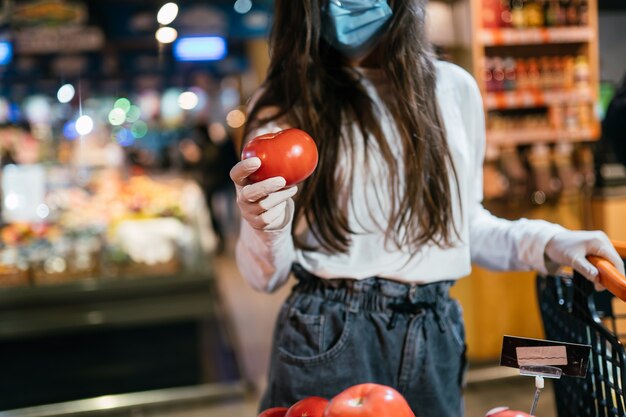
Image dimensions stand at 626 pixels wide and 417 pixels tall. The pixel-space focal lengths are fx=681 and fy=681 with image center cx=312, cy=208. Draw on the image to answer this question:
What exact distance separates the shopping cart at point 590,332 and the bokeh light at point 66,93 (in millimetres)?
4723

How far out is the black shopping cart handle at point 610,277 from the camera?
1.13 meters

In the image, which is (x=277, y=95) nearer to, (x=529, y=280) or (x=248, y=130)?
(x=248, y=130)

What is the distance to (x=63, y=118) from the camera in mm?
6500

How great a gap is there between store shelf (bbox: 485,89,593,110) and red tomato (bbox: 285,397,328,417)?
3.59 m

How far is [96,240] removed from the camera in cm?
417

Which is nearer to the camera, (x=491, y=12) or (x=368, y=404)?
(x=368, y=404)

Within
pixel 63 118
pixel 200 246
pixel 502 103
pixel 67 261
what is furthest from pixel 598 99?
pixel 63 118

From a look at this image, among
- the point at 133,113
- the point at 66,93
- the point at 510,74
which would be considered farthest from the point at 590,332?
the point at 133,113

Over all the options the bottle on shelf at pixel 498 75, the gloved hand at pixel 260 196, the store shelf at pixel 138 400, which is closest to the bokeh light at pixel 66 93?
the store shelf at pixel 138 400

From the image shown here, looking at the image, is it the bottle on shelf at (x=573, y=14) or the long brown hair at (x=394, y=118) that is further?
the bottle on shelf at (x=573, y=14)

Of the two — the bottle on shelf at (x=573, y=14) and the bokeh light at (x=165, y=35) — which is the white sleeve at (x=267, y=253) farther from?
the bottle on shelf at (x=573, y=14)

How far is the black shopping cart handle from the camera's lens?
1.13 meters

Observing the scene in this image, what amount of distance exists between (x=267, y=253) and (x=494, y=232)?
543 millimetres

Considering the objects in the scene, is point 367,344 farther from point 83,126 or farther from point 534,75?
point 83,126
